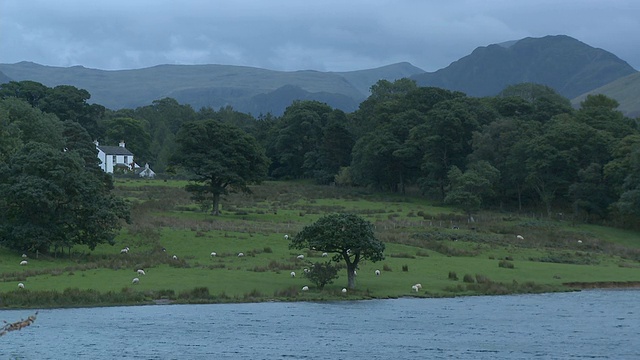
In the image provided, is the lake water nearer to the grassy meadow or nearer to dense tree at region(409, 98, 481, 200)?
the grassy meadow

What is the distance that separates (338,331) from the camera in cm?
4416

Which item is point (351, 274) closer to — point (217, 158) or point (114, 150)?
point (217, 158)

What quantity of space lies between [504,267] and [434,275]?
6.96 metres

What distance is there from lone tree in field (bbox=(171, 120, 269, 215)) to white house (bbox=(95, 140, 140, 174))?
7718 centimetres

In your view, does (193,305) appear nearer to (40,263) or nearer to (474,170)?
(40,263)

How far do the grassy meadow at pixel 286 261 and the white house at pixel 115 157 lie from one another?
236ft

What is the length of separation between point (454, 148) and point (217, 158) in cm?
4316

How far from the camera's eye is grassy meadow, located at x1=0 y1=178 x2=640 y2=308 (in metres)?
54.5

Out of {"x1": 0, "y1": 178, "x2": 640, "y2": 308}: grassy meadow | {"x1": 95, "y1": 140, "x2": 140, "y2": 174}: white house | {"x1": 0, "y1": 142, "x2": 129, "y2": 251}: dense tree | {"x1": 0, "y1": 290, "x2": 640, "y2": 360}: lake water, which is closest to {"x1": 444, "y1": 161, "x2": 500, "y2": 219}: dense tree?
{"x1": 0, "y1": 178, "x2": 640, "y2": 308}: grassy meadow

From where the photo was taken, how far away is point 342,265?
65.0 meters

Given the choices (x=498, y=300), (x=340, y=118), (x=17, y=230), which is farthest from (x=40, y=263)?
(x=340, y=118)

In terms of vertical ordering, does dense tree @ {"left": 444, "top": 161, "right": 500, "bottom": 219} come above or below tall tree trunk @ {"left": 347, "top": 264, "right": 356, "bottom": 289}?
above

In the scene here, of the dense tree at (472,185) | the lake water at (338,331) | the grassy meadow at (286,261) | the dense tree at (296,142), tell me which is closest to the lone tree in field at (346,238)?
the grassy meadow at (286,261)

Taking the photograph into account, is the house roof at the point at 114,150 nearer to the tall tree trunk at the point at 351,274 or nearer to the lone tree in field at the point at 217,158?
the lone tree in field at the point at 217,158
